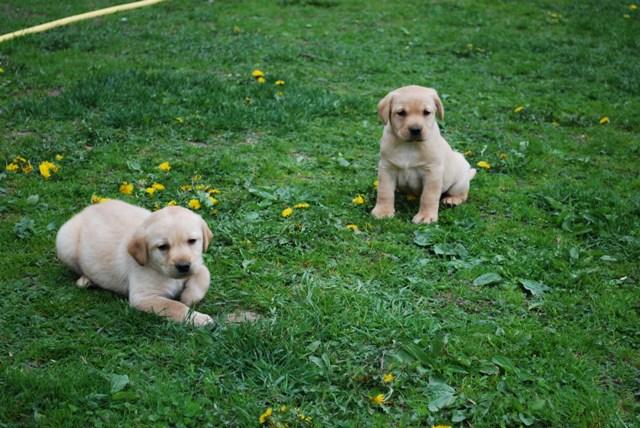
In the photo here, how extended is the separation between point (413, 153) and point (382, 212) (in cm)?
54

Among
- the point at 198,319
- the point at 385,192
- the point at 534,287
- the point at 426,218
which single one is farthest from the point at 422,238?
the point at 198,319

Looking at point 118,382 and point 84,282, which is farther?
point 84,282

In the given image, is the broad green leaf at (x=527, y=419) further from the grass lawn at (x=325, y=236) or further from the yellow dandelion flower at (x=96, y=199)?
the yellow dandelion flower at (x=96, y=199)

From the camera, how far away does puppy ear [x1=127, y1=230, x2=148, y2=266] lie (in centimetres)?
439

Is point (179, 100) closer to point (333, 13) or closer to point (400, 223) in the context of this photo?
point (400, 223)

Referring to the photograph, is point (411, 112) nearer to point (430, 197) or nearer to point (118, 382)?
point (430, 197)

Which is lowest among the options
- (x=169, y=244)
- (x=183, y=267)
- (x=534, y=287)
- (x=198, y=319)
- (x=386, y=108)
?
(x=534, y=287)

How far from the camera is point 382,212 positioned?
605 centimetres

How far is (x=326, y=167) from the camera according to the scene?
716 cm

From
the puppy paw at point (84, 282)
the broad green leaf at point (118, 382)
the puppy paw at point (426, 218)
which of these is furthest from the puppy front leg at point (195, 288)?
the puppy paw at point (426, 218)

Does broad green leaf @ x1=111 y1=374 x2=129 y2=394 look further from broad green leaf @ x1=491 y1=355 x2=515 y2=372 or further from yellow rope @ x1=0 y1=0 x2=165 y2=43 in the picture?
yellow rope @ x1=0 y1=0 x2=165 y2=43

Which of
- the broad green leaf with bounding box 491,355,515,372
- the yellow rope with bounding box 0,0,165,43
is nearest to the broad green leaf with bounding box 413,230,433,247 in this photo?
the broad green leaf with bounding box 491,355,515,372

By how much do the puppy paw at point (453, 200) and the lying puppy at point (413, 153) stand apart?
198mm

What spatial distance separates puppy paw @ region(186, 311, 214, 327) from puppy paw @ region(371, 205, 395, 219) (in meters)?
2.03
